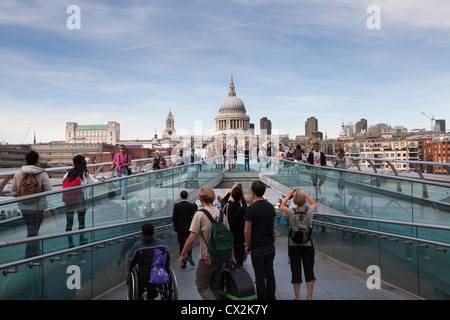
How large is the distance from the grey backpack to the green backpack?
1180 mm

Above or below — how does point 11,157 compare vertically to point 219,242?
below

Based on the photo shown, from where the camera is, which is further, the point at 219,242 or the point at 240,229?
the point at 240,229

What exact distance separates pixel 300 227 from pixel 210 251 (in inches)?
59.2

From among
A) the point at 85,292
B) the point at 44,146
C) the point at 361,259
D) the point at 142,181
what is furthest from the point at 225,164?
the point at 44,146

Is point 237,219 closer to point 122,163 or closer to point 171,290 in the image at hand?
point 171,290

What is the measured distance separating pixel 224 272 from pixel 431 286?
3.14 m

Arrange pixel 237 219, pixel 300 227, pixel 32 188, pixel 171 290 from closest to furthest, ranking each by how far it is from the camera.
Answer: pixel 171 290 < pixel 300 227 < pixel 237 219 < pixel 32 188

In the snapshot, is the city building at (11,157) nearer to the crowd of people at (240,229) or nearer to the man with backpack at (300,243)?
the crowd of people at (240,229)

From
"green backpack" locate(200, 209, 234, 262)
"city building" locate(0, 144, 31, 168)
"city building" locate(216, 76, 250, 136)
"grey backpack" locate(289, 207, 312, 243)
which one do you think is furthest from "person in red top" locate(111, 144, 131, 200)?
"city building" locate(216, 76, 250, 136)

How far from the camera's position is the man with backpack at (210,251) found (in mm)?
5539

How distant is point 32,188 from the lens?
279 inches

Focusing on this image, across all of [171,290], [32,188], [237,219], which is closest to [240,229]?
[237,219]

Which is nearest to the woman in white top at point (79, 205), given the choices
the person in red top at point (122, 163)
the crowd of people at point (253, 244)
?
the crowd of people at point (253, 244)
